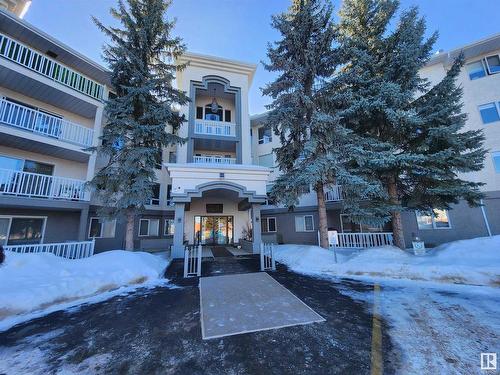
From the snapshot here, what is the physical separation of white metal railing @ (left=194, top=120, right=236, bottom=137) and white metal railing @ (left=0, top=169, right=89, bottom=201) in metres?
8.15

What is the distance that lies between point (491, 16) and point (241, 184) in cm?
1782

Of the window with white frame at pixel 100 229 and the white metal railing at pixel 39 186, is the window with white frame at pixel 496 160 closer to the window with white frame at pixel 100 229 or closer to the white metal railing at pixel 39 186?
the white metal railing at pixel 39 186

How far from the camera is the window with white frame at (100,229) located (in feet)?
43.0

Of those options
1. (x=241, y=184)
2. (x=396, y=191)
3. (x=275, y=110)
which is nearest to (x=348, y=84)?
(x=275, y=110)

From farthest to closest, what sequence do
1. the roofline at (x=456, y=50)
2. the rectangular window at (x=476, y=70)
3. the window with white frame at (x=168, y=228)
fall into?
1. the window with white frame at (x=168, y=228)
2. the rectangular window at (x=476, y=70)
3. the roofline at (x=456, y=50)

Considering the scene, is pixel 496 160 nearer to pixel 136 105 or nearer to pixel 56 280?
pixel 136 105

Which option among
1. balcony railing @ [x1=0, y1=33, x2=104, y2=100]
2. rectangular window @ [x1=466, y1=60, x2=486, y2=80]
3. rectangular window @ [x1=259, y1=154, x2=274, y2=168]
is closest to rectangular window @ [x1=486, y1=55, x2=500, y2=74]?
rectangular window @ [x1=466, y1=60, x2=486, y2=80]

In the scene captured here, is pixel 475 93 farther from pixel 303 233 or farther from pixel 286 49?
pixel 303 233

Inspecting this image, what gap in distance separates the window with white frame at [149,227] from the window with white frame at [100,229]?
2791 mm

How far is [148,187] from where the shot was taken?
10227 mm

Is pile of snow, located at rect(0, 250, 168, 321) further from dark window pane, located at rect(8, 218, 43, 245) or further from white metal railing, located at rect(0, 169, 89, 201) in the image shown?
dark window pane, located at rect(8, 218, 43, 245)

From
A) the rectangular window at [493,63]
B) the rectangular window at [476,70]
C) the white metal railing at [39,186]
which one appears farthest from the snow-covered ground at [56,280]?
the rectangular window at [493,63]

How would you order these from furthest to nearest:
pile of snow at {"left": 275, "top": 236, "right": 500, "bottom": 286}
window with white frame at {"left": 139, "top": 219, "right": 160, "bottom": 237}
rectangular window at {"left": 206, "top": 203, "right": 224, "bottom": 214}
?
rectangular window at {"left": 206, "top": 203, "right": 224, "bottom": 214} < window with white frame at {"left": 139, "top": 219, "right": 160, "bottom": 237} < pile of snow at {"left": 275, "top": 236, "right": 500, "bottom": 286}

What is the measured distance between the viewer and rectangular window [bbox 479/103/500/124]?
42.0ft
